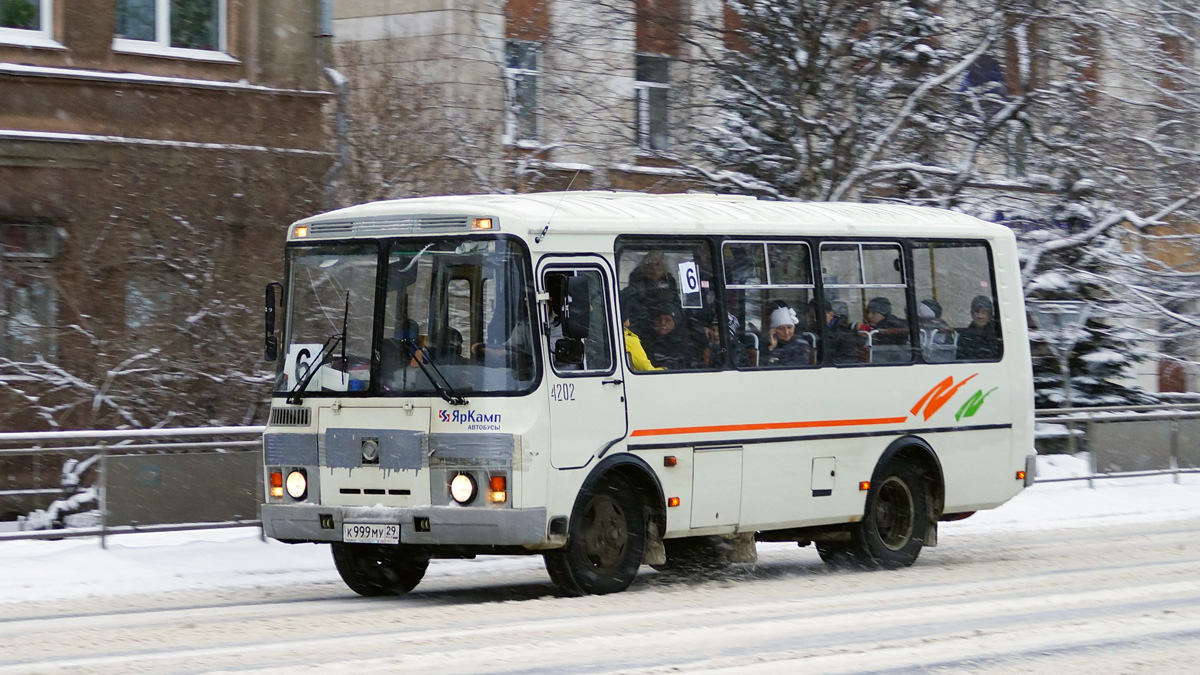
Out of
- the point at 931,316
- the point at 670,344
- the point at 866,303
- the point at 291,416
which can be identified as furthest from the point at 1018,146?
the point at 291,416

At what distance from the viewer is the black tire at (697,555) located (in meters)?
14.6

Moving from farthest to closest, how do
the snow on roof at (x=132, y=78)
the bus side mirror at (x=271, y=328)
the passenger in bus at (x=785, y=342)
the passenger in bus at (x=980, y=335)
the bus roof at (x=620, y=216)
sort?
the snow on roof at (x=132, y=78) < the passenger in bus at (x=980, y=335) < the passenger in bus at (x=785, y=342) < the bus side mirror at (x=271, y=328) < the bus roof at (x=620, y=216)

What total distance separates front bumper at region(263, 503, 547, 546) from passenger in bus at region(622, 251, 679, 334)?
1.87 metres

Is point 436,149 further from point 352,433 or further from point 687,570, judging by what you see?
point 352,433

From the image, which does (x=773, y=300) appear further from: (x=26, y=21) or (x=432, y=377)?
(x=26, y=21)

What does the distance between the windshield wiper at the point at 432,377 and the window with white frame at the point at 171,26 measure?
1134cm

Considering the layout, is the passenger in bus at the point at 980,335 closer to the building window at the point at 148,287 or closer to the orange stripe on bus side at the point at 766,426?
the orange stripe on bus side at the point at 766,426

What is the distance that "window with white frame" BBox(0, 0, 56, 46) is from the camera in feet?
70.8

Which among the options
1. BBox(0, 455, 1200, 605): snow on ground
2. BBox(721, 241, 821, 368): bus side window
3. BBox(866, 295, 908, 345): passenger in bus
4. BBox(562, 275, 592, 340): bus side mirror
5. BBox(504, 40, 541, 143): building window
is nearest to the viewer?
BBox(562, 275, 592, 340): bus side mirror

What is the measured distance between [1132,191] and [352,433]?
17.4 metres

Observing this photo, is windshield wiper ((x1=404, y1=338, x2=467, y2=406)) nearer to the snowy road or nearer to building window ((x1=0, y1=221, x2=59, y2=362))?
the snowy road

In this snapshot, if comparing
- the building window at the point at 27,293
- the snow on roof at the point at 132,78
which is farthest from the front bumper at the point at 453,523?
the snow on roof at the point at 132,78

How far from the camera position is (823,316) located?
582 inches

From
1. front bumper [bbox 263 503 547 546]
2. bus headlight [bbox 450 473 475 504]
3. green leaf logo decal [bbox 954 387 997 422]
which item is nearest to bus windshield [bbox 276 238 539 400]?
bus headlight [bbox 450 473 475 504]
